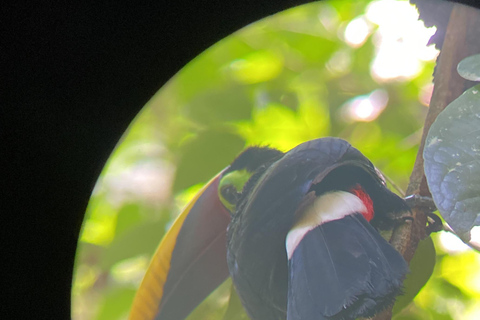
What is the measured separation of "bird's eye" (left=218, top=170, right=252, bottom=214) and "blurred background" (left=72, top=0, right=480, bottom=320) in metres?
0.03

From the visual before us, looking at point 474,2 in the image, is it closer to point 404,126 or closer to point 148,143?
point 404,126

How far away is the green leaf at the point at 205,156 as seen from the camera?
2.98ft

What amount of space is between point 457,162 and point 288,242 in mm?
305

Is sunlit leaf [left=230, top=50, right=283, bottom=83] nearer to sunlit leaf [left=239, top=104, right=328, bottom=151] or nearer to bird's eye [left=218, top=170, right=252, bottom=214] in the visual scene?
sunlit leaf [left=239, top=104, right=328, bottom=151]

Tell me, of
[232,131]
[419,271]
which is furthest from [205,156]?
[419,271]

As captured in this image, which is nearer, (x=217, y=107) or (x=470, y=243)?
(x=470, y=243)

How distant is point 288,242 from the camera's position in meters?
0.84

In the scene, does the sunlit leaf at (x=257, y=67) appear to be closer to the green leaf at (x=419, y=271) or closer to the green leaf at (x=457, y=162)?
the green leaf at (x=457, y=162)

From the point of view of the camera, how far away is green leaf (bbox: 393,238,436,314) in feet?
2.62

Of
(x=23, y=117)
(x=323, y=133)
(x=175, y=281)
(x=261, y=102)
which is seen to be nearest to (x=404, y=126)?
(x=323, y=133)

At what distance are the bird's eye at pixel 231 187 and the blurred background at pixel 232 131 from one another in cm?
3

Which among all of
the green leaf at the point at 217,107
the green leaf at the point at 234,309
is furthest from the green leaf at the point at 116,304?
the green leaf at the point at 217,107

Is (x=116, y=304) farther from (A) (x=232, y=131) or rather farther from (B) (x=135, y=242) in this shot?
(A) (x=232, y=131)

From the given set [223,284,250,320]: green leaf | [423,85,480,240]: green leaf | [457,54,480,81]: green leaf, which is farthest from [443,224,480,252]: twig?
[223,284,250,320]: green leaf
